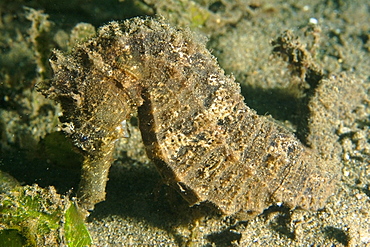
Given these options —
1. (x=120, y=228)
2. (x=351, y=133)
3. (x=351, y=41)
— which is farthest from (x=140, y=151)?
(x=351, y=41)

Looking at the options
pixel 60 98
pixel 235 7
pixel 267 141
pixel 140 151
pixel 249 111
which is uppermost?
pixel 235 7

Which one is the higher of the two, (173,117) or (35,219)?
(173,117)

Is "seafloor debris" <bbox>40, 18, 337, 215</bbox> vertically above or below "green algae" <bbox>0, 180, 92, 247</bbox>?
above

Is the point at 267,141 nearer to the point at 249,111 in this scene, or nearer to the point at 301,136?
the point at 249,111

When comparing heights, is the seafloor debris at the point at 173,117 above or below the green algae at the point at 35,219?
above

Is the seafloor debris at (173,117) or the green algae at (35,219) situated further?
the seafloor debris at (173,117)

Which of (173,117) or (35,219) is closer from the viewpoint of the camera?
(35,219)

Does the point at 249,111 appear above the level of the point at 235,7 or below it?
below

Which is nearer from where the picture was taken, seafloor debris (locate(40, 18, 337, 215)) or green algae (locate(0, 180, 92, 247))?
green algae (locate(0, 180, 92, 247))
